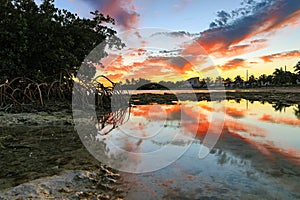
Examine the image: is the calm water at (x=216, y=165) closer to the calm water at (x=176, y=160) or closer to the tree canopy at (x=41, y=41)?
the calm water at (x=176, y=160)

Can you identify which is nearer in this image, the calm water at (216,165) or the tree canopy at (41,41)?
the calm water at (216,165)

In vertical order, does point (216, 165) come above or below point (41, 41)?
below

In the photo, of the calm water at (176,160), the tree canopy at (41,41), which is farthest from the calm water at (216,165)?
the tree canopy at (41,41)

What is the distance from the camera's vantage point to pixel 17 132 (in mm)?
7469

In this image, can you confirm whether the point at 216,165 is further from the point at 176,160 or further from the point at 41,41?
the point at 41,41

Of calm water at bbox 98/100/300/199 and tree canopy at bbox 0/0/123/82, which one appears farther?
A: tree canopy at bbox 0/0/123/82

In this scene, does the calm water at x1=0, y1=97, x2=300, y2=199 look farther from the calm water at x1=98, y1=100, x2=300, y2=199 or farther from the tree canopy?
the tree canopy

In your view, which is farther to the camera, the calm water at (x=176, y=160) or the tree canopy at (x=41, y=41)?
the tree canopy at (x=41, y=41)

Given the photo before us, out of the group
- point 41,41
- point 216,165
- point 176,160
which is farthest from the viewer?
point 41,41

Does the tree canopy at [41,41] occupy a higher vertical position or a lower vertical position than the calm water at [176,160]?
higher

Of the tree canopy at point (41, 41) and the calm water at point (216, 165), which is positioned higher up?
the tree canopy at point (41, 41)

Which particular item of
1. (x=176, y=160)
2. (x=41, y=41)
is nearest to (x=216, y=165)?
(x=176, y=160)

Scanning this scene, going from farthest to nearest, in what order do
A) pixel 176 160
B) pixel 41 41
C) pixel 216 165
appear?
pixel 41 41 → pixel 176 160 → pixel 216 165

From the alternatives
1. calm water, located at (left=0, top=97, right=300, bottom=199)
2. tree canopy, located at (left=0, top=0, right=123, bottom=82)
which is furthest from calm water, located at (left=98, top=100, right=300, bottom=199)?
tree canopy, located at (left=0, top=0, right=123, bottom=82)
